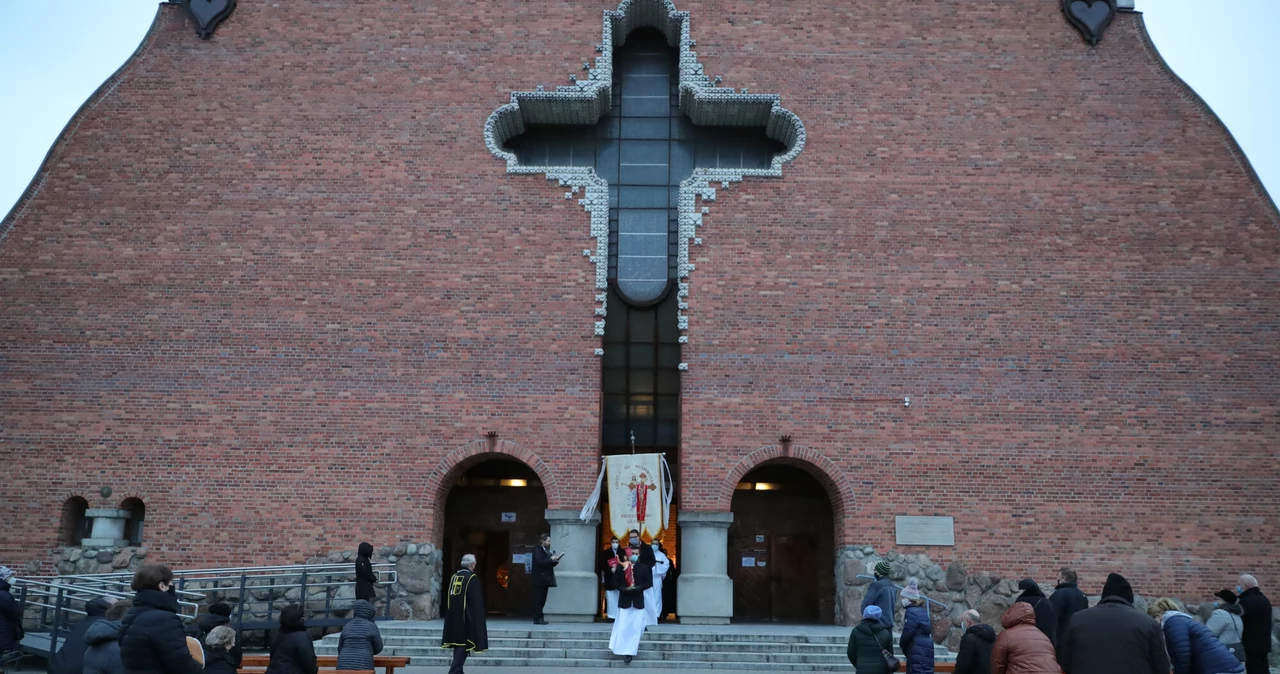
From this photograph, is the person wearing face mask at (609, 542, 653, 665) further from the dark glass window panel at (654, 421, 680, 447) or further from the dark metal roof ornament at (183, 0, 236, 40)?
the dark metal roof ornament at (183, 0, 236, 40)

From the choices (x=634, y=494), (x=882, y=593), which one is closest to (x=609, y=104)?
(x=634, y=494)

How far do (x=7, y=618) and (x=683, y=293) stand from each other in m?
10.6

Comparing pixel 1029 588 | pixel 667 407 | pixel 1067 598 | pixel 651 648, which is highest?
pixel 667 407

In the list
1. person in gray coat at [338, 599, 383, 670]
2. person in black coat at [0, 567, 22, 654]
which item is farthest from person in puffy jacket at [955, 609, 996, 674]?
person in black coat at [0, 567, 22, 654]

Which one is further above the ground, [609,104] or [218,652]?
[609,104]

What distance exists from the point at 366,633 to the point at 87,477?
9.61 metres

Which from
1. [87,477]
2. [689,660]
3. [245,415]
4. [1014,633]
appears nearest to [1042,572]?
[689,660]

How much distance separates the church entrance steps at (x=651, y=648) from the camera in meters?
13.3

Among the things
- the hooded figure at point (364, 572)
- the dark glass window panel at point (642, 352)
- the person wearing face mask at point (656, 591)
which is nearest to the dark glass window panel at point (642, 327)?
the dark glass window panel at point (642, 352)

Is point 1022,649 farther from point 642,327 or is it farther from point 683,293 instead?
point 642,327

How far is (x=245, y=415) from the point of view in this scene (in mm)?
16938

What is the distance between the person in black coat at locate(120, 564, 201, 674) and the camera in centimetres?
622

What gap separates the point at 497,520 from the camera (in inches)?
793

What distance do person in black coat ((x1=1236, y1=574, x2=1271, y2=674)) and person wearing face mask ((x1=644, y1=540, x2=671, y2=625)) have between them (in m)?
7.22
